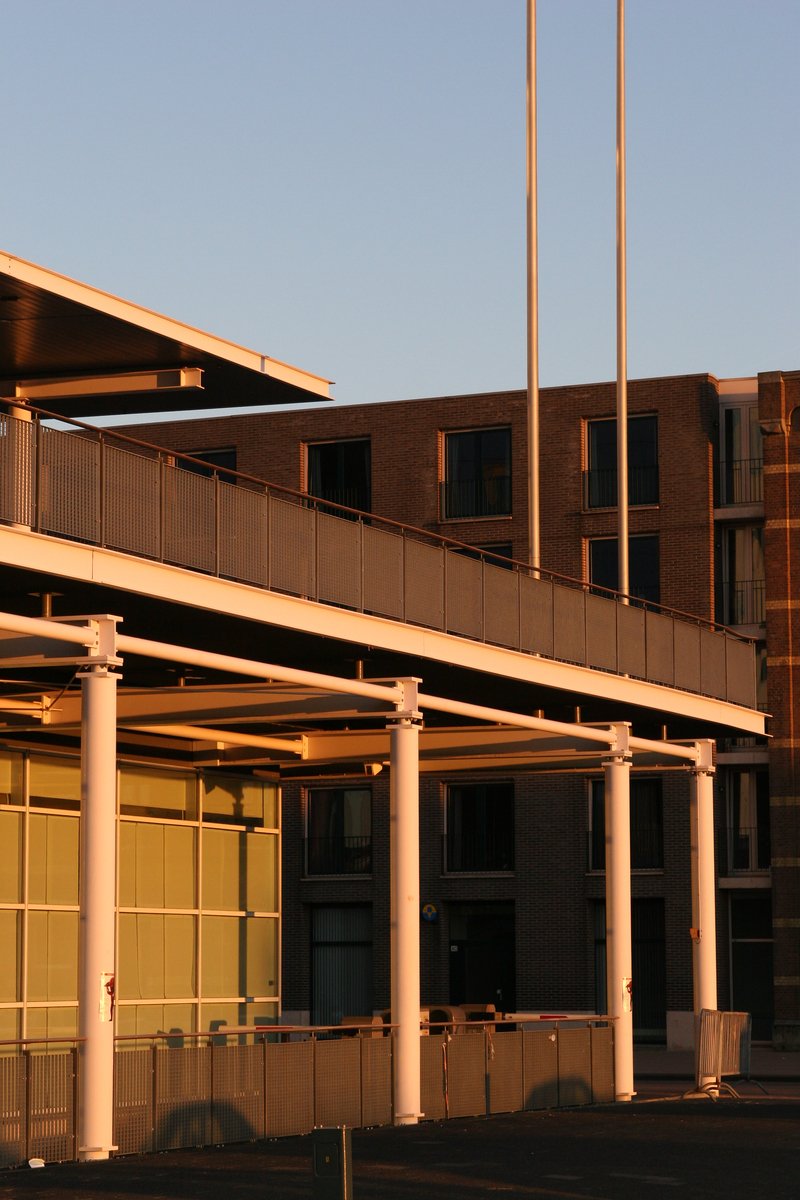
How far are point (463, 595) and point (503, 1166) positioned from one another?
9.85m

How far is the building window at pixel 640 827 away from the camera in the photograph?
58.7m

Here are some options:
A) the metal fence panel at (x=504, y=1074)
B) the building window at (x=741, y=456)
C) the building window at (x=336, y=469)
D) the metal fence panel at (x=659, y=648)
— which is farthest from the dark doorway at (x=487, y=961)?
the metal fence panel at (x=504, y=1074)

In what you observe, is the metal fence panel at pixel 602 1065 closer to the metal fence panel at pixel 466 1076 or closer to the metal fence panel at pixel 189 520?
the metal fence panel at pixel 466 1076

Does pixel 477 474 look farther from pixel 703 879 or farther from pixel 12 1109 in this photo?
pixel 12 1109

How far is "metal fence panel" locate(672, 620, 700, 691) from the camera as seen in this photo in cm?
3459

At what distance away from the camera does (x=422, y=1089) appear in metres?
26.0

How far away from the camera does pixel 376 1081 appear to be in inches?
980

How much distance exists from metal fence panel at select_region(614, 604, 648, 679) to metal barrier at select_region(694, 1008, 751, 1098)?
5.33 m

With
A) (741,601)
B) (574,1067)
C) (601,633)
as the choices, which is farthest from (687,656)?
(741,601)

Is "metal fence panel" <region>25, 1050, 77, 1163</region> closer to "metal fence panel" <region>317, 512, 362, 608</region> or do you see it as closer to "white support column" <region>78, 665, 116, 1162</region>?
"white support column" <region>78, 665, 116, 1162</region>

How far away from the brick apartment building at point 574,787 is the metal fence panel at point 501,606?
27.6 metres

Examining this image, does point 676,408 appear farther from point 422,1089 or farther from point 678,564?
point 422,1089

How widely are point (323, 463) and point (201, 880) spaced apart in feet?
114

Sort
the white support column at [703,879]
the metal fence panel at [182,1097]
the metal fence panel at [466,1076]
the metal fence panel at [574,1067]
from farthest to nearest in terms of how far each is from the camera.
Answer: the white support column at [703,879], the metal fence panel at [574,1067], the metal fence panel at [466,1076], the metal fence panel at [182,1097]
